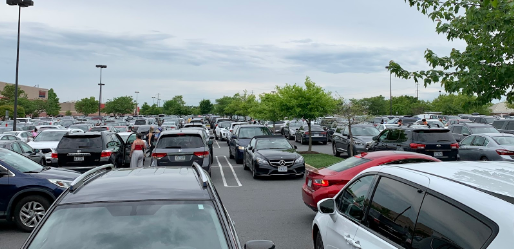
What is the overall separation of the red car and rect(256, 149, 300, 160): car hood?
228 inches

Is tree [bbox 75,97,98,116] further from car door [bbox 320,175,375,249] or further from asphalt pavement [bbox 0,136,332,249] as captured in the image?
car door [bbox 320,175,375,249]

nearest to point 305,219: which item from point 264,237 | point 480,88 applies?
point 264,237

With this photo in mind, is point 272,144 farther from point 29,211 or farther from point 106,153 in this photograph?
point 29,211

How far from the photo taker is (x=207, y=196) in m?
3.81

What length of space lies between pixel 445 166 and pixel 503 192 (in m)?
1.18

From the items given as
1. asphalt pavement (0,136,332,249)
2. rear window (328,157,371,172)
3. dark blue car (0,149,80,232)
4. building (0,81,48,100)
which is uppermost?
building (0,81,48,100)

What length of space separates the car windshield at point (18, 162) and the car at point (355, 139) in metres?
14.8

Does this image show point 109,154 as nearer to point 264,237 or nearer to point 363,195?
point 264,237

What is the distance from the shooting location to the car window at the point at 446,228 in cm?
278

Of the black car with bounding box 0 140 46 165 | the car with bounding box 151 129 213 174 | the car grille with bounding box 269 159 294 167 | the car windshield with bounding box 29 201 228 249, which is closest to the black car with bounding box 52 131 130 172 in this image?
the black car with bounding box 0 140 46 165

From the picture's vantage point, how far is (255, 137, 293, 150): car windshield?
1628cm

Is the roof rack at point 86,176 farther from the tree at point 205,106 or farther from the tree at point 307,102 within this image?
the tree at point 205,106

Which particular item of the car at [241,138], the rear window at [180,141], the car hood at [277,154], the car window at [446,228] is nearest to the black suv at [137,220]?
the car window at [446,228]

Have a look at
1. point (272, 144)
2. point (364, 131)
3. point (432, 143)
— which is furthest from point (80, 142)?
point (364, 131)
